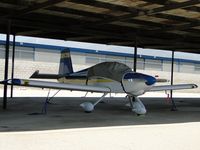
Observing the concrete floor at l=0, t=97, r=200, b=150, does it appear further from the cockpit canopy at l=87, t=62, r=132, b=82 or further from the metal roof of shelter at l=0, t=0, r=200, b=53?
the metal roof of shelter at l=0, t=0, r=200, b=53

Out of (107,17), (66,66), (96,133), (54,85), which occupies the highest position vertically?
(107,17)

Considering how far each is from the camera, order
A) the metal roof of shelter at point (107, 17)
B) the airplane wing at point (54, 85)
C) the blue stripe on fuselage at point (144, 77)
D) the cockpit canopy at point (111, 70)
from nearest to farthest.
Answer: the airplane wing at point (54, 85) → the metal roof of shelter at point (107, 17) → the blue stripe on fuselage at point (144, 77) → the cockpit canopy at point (111, 70)

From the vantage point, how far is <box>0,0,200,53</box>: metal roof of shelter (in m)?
13.5

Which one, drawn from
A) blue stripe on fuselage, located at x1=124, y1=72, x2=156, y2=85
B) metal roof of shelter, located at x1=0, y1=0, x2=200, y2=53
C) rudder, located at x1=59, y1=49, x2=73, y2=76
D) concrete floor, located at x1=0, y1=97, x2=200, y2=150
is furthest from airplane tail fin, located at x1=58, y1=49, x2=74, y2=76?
concrete floor, located at x1=0, y1=97, x2=200, y2=150

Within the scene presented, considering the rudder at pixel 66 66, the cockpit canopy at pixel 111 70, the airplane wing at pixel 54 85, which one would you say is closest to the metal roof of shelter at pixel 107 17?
the rudder at pixel 66 66

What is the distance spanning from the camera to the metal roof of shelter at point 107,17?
44.3 ft

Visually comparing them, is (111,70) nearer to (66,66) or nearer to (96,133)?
(66,66)

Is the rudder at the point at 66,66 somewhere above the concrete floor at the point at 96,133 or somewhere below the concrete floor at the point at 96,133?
above

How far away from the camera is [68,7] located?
1466 centimetres

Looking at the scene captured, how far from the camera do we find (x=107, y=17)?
634 inches

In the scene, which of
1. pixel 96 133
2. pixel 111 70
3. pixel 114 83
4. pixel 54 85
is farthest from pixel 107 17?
pixel 96 133

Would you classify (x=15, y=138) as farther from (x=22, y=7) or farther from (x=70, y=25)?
(x=70, y=25)

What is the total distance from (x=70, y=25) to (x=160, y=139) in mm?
9683

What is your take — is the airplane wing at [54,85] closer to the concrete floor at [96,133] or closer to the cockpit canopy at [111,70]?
the cockpit canopy at [111,70]
